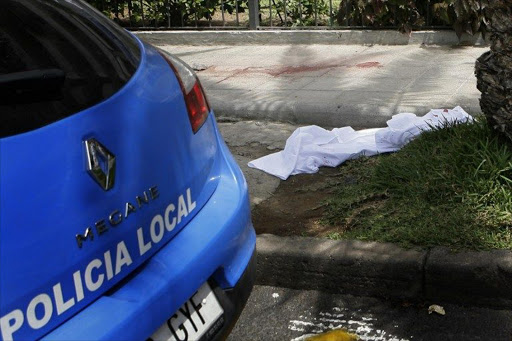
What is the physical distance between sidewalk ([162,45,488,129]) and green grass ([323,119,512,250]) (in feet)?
4.83

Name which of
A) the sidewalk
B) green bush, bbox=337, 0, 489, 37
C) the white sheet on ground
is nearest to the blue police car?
the white sheet on ground

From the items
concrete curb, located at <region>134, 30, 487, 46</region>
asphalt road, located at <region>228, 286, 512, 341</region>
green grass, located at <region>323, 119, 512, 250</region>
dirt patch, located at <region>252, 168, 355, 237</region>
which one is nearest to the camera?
asphalt road, located at <region>228, 286, 512, 341</region>

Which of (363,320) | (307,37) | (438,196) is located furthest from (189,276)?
(307,37)

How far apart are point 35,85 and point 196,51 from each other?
6945 mm

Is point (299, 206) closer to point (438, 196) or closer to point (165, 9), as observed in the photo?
point (438, 196)

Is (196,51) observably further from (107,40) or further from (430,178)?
(107,40)

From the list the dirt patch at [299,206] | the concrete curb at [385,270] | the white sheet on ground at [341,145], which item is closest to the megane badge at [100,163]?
the concrete curb at [385,270]

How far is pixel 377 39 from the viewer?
8.60 meters

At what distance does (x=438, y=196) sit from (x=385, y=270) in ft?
1.94

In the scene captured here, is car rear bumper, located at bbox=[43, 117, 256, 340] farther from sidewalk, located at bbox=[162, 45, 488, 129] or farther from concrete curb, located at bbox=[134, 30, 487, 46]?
concrete curb, located at bbox=[134, 30, 487, 46]

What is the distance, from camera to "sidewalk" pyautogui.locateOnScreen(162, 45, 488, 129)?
630 centimetres

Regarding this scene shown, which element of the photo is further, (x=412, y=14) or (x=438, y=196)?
(x=412, y=14)

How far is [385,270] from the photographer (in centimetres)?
384

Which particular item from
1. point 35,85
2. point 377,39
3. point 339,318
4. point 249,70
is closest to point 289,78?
point 249,70
